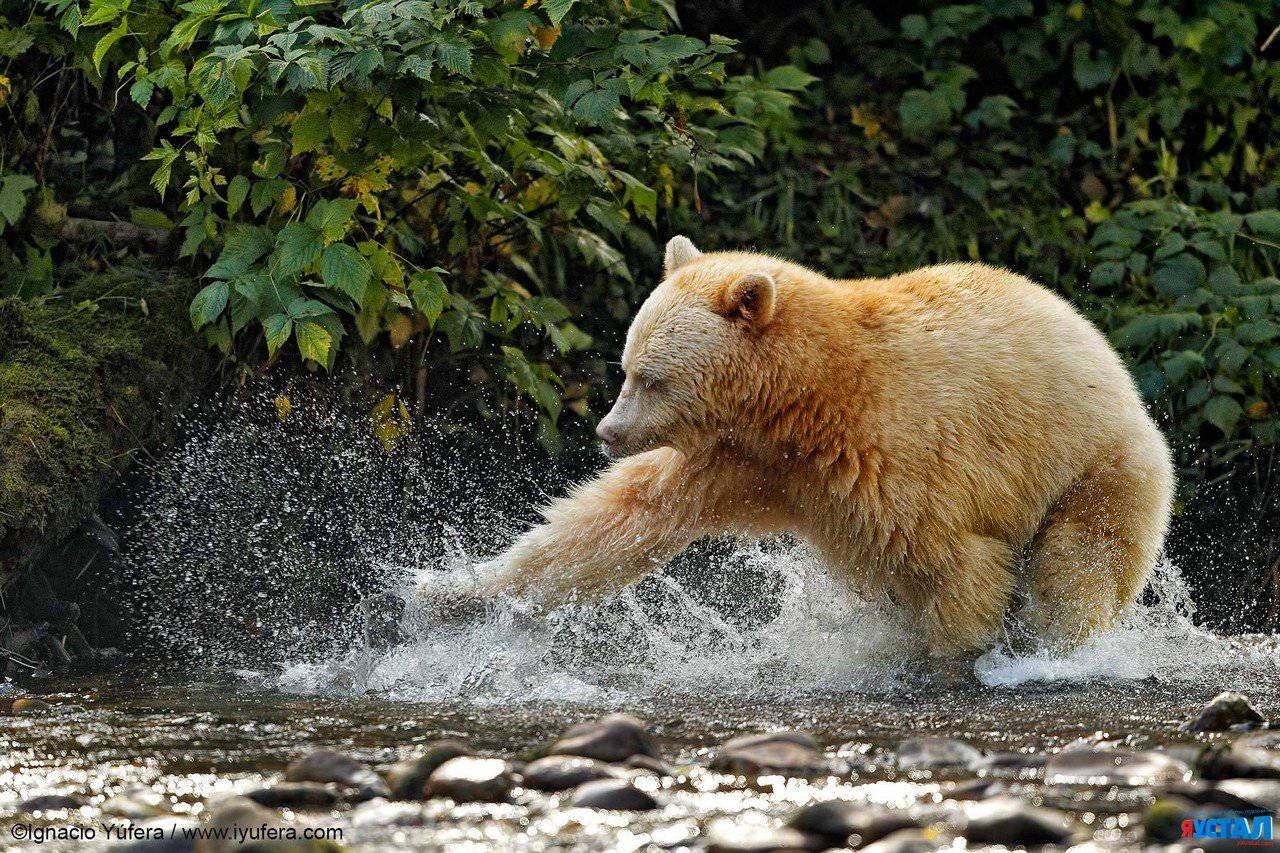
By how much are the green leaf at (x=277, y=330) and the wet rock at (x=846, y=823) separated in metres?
2.71

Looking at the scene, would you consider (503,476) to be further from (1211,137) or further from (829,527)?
(1211,137)

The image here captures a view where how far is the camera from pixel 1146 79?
334 inches

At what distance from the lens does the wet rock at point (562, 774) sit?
3.08 m

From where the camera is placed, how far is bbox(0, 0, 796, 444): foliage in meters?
4.66

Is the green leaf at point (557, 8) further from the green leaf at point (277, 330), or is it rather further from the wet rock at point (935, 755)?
the wet rock at point (935, 755)

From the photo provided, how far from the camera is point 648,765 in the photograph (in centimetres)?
320

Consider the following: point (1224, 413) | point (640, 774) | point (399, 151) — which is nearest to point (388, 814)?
point (640, 774)

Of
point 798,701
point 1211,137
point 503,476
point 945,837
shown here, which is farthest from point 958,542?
point 1211,137

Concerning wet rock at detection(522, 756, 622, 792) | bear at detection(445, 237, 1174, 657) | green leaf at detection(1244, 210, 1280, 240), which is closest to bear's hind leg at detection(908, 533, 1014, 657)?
bear at detection(445, 237, 1174, 657)

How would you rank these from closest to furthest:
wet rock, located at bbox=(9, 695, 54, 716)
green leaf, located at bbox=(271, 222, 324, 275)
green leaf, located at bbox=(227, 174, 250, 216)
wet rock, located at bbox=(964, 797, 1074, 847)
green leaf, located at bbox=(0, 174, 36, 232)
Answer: wet rock, located at bbox=(964, 797, 1074, 847), wet rock, located at bbox=(9, 695, 54, 716), green leaf, located at bbox=(271, 222, 324, 275), green leaf, located at bbox=(227, 174, 250, 216), green leaf, located at bbox=(0, 174, 36, 232)

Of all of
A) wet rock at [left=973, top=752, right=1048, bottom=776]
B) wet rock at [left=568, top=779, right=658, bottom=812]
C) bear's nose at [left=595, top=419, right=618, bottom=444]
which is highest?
bear's nose at [left=595, top=419, right=618, bottom=444]

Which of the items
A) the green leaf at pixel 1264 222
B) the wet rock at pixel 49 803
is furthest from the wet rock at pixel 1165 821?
the green leaf at pixel 1264 222

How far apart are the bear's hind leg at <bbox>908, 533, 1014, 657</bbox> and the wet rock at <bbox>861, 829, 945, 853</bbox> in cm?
194

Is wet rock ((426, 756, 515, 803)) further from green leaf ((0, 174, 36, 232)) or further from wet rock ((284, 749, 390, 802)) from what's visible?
green leaf ((0, 174, 36, 232))
